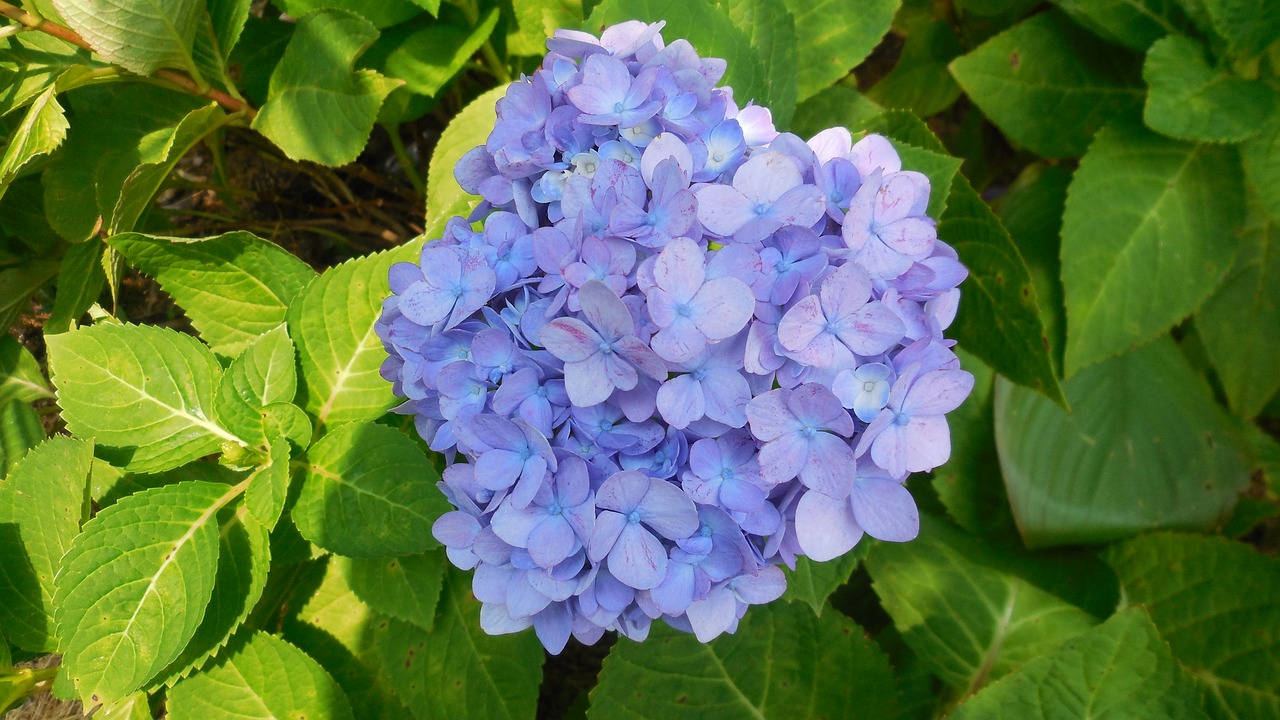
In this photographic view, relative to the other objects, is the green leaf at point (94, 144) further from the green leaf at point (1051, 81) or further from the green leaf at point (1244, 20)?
the green leaf at point (1244, 20)

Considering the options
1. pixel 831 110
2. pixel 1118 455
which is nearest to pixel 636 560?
pixel 831 110

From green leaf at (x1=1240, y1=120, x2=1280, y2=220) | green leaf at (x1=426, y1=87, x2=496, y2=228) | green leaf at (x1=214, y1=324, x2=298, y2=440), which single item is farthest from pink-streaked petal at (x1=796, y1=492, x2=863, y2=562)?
green leaf at (x1=1240, y1=120, x2=1280, y2=220)

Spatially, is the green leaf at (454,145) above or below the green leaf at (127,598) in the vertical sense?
above

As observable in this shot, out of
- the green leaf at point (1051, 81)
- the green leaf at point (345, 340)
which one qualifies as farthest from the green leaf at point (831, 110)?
the green leaf at point (345, 340)

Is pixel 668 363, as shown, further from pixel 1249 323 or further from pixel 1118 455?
pixel 1249 323

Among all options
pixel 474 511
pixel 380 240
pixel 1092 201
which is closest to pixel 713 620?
pixel 474 511

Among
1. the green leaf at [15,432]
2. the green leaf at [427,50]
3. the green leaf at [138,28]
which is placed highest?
the green leaf at [138,28]
